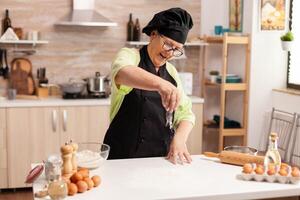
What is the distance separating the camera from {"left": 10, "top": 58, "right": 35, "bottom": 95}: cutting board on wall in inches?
176

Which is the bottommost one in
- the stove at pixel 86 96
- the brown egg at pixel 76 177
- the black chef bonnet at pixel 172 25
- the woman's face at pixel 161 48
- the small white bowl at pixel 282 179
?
the small white bowl at pixel 282 179

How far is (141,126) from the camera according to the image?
7.55 ft

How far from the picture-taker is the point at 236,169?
83.6 inches

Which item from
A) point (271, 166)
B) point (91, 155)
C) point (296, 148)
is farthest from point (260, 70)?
point (91, 155)

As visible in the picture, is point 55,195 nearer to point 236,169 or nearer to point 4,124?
point 236,169

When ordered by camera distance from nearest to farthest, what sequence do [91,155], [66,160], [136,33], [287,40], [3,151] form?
1. [66,160]
2. [91,155]
3. [3,151]
4. [287,40]
5. [136,33]

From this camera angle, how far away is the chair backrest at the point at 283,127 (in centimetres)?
415

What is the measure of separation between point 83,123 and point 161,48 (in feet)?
7.28

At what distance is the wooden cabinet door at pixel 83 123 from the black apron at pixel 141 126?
74.6 inches

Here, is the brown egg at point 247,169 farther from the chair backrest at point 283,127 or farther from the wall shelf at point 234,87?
the wall shelf at point 234,87

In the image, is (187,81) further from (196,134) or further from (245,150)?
(245,150)

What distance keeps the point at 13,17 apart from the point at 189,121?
9.10ft

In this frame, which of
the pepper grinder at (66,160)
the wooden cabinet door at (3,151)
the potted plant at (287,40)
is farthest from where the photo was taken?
the potted plant at (287,40)

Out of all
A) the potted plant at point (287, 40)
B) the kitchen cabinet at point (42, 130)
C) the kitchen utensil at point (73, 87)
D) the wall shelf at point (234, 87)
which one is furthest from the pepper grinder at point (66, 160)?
the potted plant at point (287, 40)
